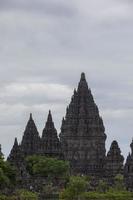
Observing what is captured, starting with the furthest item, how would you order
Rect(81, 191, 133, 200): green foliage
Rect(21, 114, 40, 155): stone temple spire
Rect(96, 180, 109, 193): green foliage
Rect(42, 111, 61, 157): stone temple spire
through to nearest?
1. Rect(21, 114, 40, 155): stone temple spire
2. Rect(42, 111, 61, 157): stone temple spire
3. Rect(96, 180, 109, 193): green foliage
4. Rect(81, 191, 133, 200): green foliage

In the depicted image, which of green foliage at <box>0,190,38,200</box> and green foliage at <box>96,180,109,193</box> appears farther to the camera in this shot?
green foliage at <box>96,180,109,193</box>

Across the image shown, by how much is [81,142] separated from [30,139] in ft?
30.4

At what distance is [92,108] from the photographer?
194 m

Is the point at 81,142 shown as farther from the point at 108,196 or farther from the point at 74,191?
the point at 108,196

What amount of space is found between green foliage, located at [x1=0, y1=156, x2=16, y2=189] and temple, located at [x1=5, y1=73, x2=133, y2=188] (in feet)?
88.3

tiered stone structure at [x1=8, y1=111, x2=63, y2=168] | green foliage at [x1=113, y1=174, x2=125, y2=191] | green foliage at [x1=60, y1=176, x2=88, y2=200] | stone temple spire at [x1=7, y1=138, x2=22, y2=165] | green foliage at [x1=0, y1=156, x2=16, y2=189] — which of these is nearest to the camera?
green foliage at [x1=60, y1=176, x2=88, y2=200]

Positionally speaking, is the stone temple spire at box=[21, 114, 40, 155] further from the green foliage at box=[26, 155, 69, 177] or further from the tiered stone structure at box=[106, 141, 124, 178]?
the green foliage at box=[26, 155, 69, 177]

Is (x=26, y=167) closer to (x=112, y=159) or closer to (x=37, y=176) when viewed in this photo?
(x=37, y=176)

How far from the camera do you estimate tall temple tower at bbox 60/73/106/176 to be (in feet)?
622

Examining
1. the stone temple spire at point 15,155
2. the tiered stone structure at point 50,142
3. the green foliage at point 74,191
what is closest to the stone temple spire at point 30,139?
the tiered stone structure at point 50,142

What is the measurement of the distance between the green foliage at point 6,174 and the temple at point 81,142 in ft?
88.3

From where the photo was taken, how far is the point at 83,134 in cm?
19075

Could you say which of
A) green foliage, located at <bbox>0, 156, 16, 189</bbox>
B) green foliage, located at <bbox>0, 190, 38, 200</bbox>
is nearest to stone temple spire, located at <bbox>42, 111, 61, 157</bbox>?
green foliage, located at <bbox>0, 156, 16, 189</bbox>

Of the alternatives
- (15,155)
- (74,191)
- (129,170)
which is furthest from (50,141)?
(74,191)
